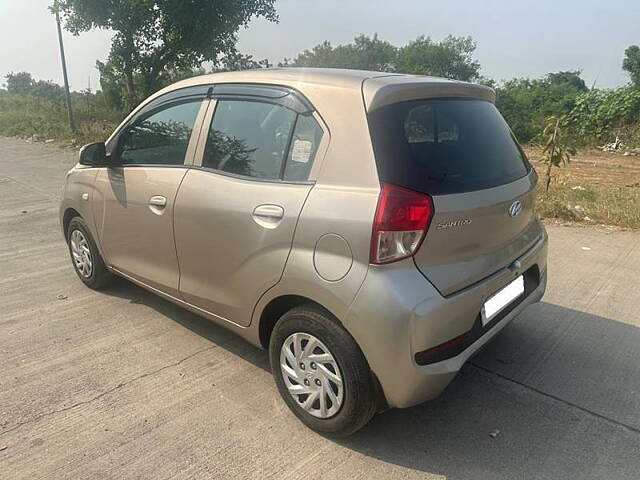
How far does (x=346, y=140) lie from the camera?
7.25 feet

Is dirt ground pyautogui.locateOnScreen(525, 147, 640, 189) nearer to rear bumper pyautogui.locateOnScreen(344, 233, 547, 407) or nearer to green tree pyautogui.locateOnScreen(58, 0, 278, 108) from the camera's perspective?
rear bumper pyautogui.locateOnScreen(344, 233, 547, 407)

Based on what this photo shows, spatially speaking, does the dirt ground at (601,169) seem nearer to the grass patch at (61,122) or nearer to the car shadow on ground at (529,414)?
the car shadow on ground at (529,414)

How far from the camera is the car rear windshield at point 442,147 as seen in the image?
6.98ft

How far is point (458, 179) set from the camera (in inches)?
88.9

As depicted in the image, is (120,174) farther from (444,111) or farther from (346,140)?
(444,111)

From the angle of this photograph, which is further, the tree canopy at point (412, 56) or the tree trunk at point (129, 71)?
the tree canopy at point (412, 56)

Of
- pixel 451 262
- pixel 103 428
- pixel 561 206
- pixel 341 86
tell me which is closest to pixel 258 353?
pixel 103 428

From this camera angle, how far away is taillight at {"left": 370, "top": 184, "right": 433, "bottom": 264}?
80.5 inches

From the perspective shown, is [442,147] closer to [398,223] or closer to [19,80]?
[398,223]

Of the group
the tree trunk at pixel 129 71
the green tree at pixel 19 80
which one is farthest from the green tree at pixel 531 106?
the green tree at pixel 19 80

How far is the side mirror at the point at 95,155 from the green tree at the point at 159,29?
1764cm

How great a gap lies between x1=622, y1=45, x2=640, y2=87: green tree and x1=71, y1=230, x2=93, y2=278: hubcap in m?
49.3

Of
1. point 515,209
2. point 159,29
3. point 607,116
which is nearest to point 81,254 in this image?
point 515,209

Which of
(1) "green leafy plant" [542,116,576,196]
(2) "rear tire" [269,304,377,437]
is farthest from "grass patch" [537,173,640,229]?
(2) "rear tire" [269,304,377,437]
